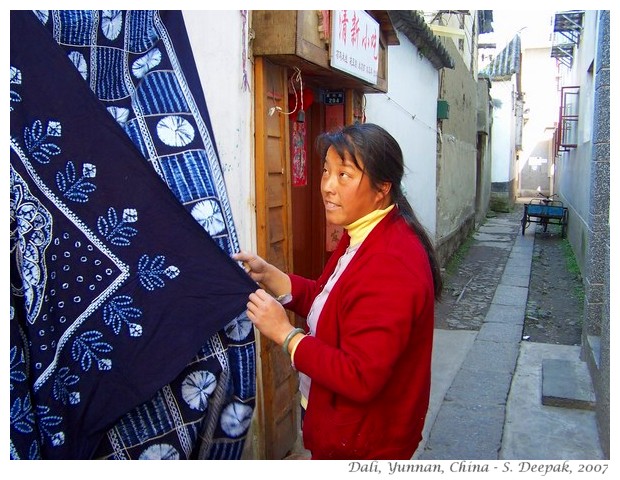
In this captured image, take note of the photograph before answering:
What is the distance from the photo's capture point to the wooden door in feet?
10.5

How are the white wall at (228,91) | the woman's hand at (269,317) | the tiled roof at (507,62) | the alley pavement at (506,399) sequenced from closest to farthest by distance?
1. the woman's hand at (269,317)
2. the white wall at (228,91)
3. the alley pavement at (506,399)
4. the tiled roof at (507,62)

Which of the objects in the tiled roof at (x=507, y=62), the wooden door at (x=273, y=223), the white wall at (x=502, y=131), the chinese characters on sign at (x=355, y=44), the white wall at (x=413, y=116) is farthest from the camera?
the tiled roof at (x=507, y=62)

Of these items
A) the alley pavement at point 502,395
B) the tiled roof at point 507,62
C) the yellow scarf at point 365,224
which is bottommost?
the alley pavement at point 502,395

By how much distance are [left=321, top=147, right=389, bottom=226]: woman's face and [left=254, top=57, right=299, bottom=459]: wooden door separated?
4.54 feet

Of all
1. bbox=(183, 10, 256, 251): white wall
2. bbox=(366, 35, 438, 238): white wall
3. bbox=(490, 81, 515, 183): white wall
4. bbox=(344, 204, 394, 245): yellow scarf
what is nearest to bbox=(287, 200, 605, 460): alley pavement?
bbox=(344, 204, 394, 245): yellow scarf

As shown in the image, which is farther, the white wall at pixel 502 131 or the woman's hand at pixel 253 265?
the white wall at pixel 502 131

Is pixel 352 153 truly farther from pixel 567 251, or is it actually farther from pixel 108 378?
pixel 567 251

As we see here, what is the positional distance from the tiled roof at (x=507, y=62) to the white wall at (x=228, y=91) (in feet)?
72.8

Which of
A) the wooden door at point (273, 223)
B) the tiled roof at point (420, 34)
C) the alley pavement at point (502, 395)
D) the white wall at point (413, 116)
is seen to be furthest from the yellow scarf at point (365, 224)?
the tiled roof at point (420, 34)

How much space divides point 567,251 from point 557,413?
8.27 m

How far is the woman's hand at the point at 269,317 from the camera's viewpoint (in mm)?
1748

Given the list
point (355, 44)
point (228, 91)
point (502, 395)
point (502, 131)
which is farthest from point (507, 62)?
point (228, 91)

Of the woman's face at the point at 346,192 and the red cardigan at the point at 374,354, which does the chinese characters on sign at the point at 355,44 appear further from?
the red cardigan at the point at 374,354

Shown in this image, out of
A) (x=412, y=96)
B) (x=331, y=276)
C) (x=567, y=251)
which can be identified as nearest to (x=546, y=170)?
(x=567, y=251)
